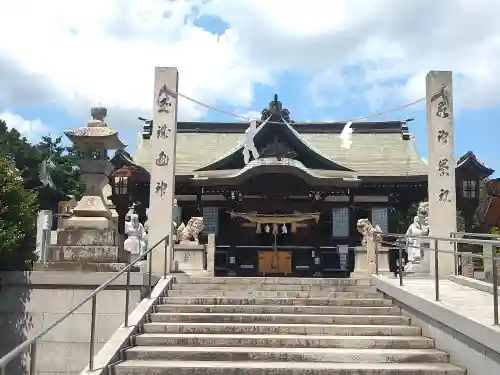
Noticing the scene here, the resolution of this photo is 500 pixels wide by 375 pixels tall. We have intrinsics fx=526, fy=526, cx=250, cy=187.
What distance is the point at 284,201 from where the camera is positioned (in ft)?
63.6

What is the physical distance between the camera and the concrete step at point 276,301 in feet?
27.9

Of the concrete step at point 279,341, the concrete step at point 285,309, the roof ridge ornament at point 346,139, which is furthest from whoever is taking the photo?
the roof ridge ornament at point 346,139

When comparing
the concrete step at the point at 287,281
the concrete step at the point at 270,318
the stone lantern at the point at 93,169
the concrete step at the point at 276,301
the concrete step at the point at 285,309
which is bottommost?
the concrete step at the point at 270,318

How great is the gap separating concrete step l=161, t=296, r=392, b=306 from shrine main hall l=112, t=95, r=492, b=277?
9346 mm

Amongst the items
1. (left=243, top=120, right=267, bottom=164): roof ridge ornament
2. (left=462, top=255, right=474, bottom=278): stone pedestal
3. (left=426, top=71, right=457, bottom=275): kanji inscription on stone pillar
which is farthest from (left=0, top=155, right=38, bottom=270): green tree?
(left=243, top=120, right=267, bottom=164): roof ridge ornament

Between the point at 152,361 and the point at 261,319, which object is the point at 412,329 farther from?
the point at 152,361

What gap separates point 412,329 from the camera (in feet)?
24.0

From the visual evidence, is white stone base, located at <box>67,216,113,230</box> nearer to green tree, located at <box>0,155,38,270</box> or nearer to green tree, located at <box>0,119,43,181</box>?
green tree, located at <box>0,155,38,270</box>

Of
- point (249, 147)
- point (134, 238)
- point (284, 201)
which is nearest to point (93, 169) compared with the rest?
point (134, 238)

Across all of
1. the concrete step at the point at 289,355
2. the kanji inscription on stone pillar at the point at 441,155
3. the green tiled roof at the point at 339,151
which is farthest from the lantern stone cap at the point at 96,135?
the green tiled roof at the point at 339,151

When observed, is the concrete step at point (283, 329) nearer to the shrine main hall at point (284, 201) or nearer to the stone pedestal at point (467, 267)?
the stone pedestal at point (467, 267)

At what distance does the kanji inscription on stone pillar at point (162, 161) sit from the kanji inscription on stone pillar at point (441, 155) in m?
5.80

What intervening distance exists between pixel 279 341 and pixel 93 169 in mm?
5174

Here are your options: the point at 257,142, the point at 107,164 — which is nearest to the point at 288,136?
the point at 257,142
